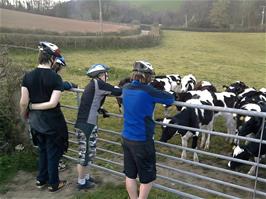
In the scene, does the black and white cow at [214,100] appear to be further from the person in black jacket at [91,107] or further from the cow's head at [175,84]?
the person in black jacket at [91,107]

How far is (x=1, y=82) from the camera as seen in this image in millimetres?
6902

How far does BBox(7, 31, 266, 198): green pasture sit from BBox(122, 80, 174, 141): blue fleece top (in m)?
3.46

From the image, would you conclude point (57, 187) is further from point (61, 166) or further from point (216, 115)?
point (216, 115)

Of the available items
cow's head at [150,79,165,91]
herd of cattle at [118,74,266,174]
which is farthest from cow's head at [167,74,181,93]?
herd of cattle at [118,74,266,174]

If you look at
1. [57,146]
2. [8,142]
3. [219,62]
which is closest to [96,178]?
[57,146]

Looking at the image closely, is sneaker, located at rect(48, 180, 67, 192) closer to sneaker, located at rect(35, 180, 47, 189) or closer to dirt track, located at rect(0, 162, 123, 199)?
dirt track, located at rect(0, 162, 123, 199)

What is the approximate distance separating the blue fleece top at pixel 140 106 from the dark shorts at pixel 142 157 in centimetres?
8

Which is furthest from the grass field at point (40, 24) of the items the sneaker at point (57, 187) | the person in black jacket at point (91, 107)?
the person in black jacket at point (91, 107)

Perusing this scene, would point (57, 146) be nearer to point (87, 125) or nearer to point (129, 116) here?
point (87, 125)

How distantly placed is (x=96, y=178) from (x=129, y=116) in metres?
2.22

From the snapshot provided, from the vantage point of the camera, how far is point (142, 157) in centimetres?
464

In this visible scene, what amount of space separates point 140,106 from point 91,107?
1.21 metres

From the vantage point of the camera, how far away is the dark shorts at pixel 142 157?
15.2 ft

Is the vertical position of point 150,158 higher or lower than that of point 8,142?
higher
